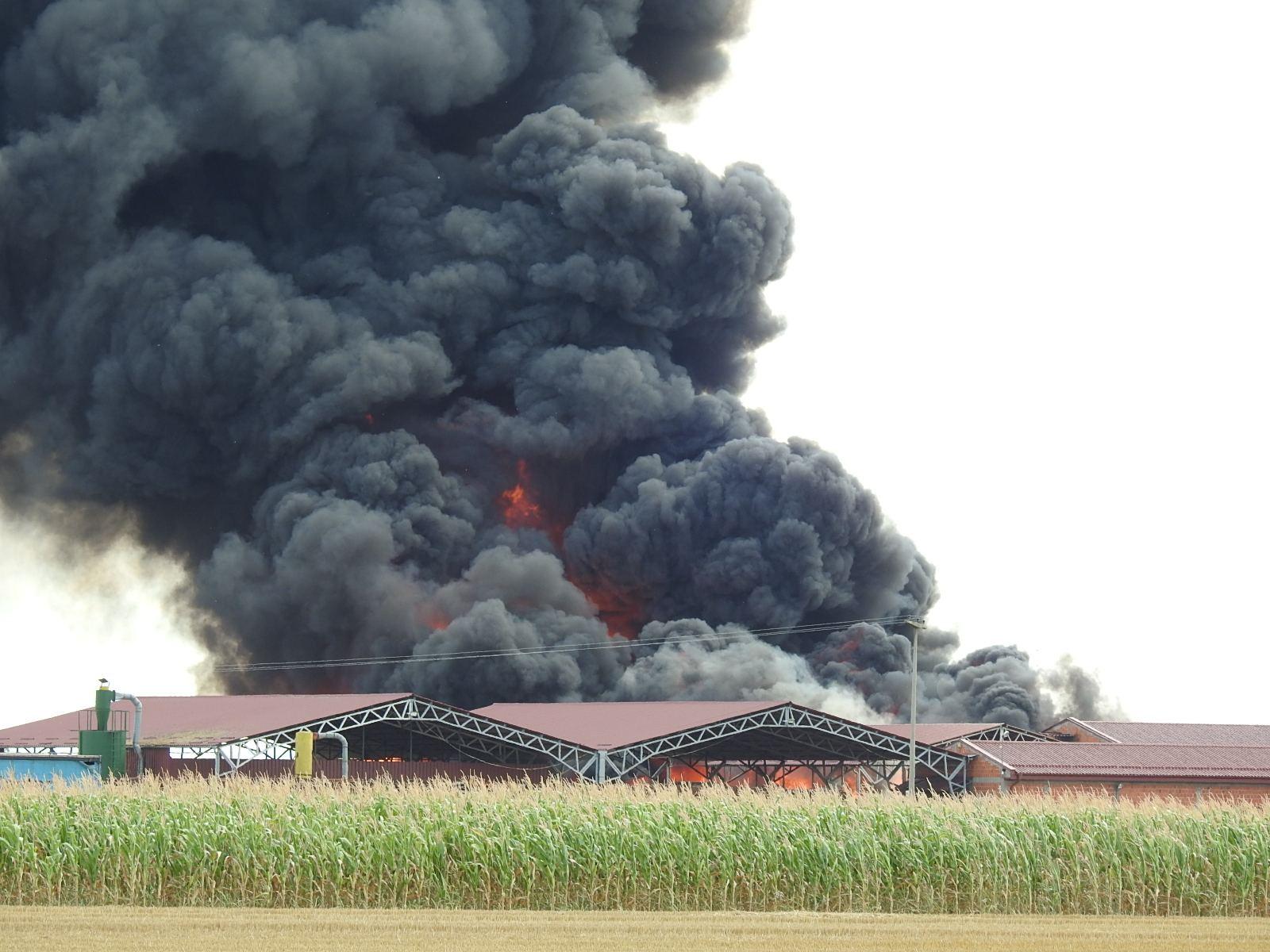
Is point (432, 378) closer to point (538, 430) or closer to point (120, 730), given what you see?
point (538, 430)

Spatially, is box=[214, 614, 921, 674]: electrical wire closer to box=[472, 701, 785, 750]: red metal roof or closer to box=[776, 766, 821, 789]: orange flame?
box=[776, 766, 821, 789]: orange flame

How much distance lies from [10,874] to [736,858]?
1087 centimetres

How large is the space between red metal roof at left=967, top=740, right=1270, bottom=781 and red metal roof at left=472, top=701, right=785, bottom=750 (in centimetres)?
735

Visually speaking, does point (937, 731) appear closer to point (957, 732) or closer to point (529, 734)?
point (957, 732)

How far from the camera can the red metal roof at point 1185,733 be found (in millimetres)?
63688

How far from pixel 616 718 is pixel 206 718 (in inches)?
464

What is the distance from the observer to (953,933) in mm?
24375

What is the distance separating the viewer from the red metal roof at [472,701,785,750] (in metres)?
50.6

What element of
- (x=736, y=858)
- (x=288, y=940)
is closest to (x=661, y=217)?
(x=736, y=858)

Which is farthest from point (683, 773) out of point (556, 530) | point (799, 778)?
point (556, 530)

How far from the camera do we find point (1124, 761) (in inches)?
2200

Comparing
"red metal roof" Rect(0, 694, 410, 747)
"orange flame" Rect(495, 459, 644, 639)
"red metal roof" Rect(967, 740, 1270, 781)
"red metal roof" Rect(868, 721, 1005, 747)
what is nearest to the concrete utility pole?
"red metal roof" Rect(868, 721, 1005, 747)

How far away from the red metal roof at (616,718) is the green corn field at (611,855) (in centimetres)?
2058

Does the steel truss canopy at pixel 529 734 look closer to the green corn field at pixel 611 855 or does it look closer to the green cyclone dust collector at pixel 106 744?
the green cyclone dust collector at pixel 106 744
